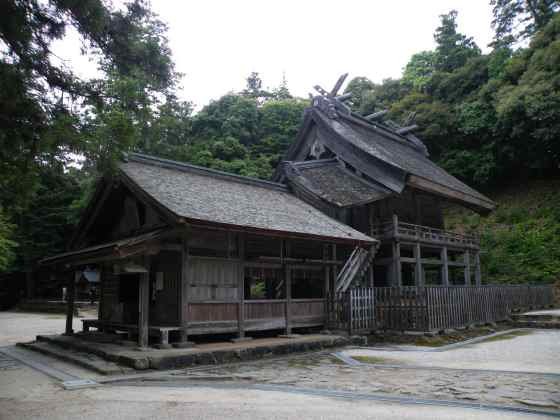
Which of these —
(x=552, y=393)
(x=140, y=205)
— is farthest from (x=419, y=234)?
(x=552, y=393)

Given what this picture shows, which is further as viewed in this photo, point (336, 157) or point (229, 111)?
point (229, 111)

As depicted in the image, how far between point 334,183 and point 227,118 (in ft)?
73.5

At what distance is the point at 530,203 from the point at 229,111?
24.9 metres

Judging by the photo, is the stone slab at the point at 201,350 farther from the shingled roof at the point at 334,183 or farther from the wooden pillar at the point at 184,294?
the shingled roof at the point at 334,183

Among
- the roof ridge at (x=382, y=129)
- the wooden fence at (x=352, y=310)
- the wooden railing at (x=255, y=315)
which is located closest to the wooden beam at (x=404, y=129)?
the roof ridge at (x=382, y=129)

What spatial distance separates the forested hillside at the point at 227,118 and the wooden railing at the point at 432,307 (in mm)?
9389

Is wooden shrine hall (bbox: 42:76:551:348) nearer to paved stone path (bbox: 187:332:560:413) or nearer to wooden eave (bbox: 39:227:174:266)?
wooden eave (bbox: 39:227:174:266)

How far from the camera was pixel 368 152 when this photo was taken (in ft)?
60.7

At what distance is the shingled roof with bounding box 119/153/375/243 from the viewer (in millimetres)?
11109

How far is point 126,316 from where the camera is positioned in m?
13.6

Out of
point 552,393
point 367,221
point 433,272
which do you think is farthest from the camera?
point 433,272

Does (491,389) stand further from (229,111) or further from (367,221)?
(229,111)

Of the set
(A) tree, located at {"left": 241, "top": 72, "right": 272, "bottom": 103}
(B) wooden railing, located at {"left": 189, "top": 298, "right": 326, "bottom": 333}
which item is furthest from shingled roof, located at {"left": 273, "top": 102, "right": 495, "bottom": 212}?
(A) tree, located at {"left": 241, "top": 72, "right": 272, "bottom": 103}

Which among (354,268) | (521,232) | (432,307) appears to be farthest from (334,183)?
(521,232)
